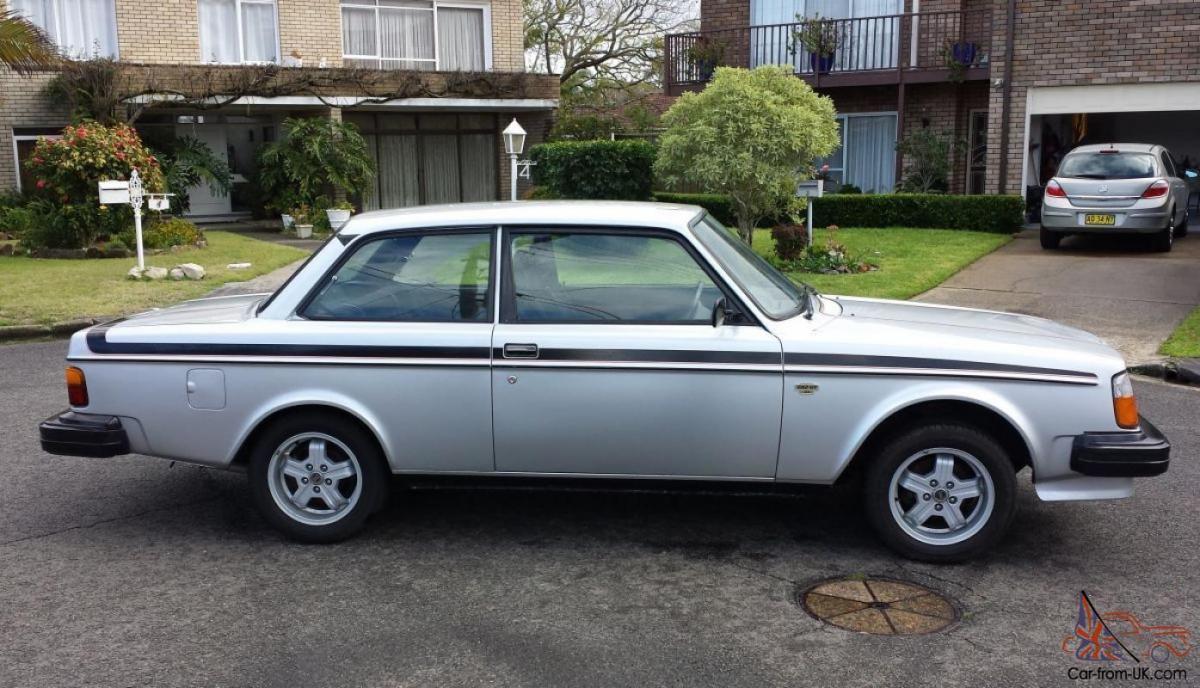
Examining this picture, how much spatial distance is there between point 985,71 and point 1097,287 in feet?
28.3

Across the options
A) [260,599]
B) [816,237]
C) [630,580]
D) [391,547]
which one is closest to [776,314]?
[630,580]

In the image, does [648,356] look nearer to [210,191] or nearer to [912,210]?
[912,210]

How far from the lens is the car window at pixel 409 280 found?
5.26 meters

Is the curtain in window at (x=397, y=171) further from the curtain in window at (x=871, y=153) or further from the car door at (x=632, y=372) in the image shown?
the car door at (x=632, y=372)

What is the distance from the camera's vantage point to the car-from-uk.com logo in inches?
158

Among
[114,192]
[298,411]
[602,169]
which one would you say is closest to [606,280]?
[298,411]

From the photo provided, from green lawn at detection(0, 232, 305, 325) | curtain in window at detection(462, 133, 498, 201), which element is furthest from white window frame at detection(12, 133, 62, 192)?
curtain in window at detection(462, 133, 498, 201)

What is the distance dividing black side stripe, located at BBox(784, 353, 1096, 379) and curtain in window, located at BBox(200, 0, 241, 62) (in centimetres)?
2135

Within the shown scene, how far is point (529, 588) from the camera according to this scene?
190 inches

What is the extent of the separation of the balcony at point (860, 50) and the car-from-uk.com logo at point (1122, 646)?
56.7 ft

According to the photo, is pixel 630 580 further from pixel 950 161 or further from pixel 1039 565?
pixel 950 161

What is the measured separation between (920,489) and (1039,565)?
64 cm

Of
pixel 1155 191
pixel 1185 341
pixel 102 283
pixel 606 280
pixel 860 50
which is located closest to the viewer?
pixel 606 280

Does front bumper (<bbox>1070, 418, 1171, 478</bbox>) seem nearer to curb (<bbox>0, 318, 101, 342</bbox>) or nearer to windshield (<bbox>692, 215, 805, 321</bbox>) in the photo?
windshield (<bbox>692, 215, 805, 321</bbox>)
